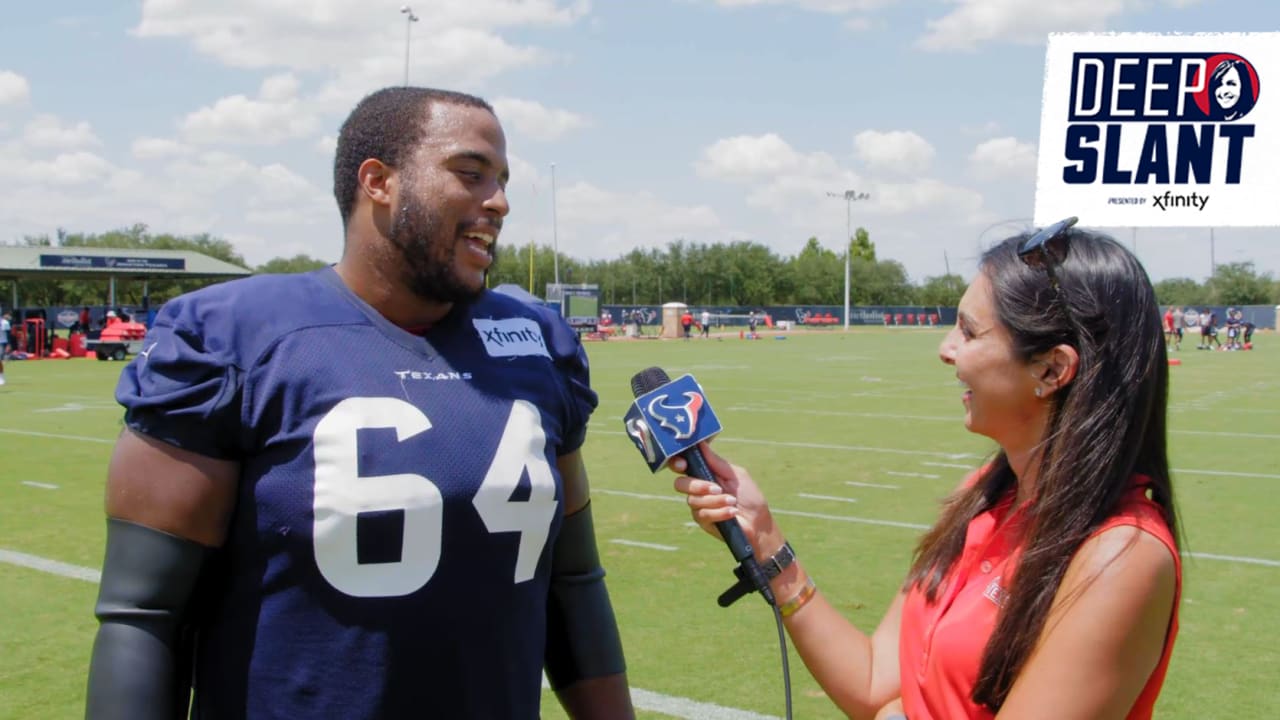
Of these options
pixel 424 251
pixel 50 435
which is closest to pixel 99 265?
pixel 50 435

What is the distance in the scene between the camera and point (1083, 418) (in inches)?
77.2

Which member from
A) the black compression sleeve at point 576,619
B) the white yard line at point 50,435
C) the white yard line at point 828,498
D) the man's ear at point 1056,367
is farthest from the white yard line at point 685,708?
the white yard line at point 50,435

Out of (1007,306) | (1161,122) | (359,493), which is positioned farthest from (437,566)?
(1161,122)

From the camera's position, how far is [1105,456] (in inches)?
→ 75.8

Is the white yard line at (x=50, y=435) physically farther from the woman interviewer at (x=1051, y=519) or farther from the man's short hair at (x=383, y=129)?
the woman interviewer at (x=1051, y=519)

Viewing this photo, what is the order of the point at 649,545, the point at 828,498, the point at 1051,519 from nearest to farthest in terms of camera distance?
1. the point at 1051,519
2. the point at 649,545
3. the point at 828,498

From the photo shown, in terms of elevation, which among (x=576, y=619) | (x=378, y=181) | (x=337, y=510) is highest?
(x=378, y=181)

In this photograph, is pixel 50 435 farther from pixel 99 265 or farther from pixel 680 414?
pixel 99 265

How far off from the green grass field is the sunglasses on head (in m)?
2.77

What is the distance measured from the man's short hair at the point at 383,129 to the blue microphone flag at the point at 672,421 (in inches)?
Answer: 27.5

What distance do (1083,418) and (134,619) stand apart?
1.67 meters

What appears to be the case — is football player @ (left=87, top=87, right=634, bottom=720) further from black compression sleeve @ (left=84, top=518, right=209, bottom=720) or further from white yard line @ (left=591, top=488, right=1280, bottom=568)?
white yard line @ (left=591, top=488, right=1280, bottom=568)

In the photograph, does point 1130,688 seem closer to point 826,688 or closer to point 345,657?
point 826,688

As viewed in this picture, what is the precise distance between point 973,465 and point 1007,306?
29.7 feet
